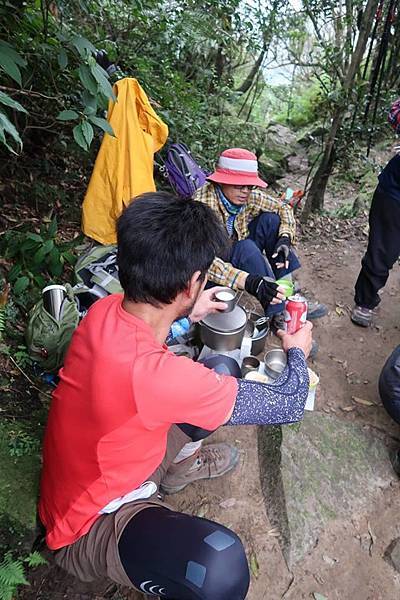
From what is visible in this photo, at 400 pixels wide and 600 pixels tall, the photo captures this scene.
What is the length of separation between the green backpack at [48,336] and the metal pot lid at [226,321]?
0.83 meters

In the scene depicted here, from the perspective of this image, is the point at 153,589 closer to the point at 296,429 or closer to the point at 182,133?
the point at 296,429

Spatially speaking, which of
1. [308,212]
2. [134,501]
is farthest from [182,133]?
[134,501]


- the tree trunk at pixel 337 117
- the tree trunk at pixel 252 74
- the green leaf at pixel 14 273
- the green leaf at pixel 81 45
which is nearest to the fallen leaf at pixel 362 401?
the green leaf at pixel 14 273

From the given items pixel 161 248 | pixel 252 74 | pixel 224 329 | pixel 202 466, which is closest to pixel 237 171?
pixel 224 329

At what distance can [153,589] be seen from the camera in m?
1.50

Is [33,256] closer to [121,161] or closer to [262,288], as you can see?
[121,161]

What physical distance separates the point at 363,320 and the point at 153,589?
2.83 metres

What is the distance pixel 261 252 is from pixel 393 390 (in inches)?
59.4

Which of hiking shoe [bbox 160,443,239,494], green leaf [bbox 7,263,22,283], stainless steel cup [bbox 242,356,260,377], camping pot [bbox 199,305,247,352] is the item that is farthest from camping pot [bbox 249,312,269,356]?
green leaf [bbox 7,263,22,283]

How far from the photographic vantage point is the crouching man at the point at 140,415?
4.57ft

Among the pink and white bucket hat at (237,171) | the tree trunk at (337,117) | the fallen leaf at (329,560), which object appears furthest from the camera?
the tree trunk at (337,117)

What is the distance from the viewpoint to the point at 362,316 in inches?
146

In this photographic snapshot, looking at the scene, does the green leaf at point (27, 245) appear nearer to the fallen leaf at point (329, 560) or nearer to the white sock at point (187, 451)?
the white sock at point (187, 451)

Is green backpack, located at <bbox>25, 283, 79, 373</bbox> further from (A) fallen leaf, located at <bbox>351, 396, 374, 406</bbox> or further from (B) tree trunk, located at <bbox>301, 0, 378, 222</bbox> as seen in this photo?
(B) tree trunk, located at <bbox>301, 0, 378, 222</bbox>
